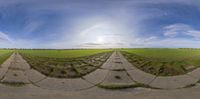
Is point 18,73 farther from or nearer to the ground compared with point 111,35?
nearer to the ground

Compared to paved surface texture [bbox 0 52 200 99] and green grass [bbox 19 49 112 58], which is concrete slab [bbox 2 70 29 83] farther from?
green grass [bbox 19 49 112 58]

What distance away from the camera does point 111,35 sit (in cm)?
501

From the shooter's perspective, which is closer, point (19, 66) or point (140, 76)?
point (140, 76)

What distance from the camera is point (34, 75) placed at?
17.1 feet

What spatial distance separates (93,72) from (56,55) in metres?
0.75

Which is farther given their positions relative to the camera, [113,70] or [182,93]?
[182,93]

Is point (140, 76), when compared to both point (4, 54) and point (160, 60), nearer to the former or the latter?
point (160, 60)

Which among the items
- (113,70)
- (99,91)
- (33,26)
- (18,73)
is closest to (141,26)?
(113,70)

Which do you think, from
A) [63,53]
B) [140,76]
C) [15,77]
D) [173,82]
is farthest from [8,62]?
[173,82]

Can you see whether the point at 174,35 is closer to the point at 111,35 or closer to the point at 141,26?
the point at 141,26

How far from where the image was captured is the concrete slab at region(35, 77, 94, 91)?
5.10 metres

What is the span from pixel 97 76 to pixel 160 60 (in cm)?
122

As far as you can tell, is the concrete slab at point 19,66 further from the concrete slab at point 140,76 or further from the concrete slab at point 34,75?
the concrete slab at point 140,76

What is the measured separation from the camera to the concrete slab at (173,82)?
5.28 m
